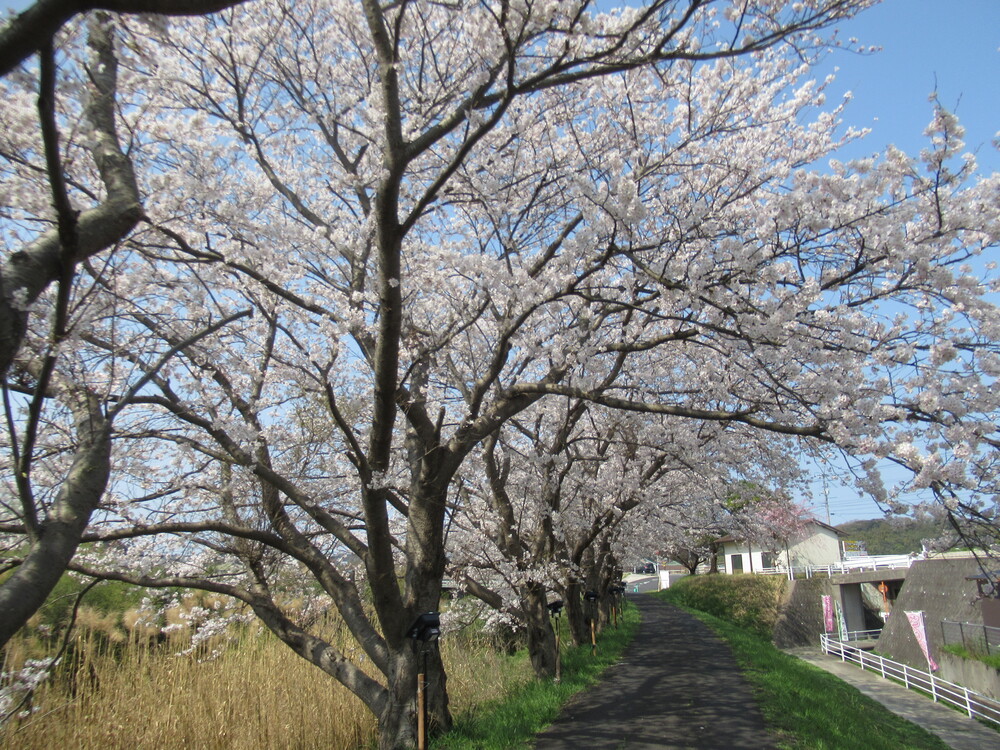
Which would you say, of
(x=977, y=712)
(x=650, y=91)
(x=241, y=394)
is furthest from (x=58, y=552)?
(x=977, y=712)

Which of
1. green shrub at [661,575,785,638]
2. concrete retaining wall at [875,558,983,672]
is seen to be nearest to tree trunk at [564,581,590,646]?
concrete retaining wall at [875,558,983,672]

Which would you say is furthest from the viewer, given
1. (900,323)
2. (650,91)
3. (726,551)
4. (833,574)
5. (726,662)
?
(726,551)

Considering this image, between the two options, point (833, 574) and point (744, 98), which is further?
point (833, 574)

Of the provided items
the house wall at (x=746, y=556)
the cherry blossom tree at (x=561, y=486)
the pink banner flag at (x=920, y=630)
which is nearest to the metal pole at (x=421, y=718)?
the cherry blossom tree at (x=561, y=486)

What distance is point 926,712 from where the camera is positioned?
50.5ft

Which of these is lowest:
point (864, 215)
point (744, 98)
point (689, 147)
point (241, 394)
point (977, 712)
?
point (977, 712)

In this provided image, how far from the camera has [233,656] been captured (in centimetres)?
762

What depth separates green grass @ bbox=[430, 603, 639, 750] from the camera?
271 inches

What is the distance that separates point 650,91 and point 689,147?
91cm

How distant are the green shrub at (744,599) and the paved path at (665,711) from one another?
1569 cm

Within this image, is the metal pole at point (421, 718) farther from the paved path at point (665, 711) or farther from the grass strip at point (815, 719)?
the grass strip at point (815, 719)

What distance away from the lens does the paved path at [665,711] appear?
7211mm

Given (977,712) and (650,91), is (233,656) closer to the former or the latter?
(650,91)

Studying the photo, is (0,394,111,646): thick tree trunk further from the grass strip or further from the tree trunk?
the tree trunk
